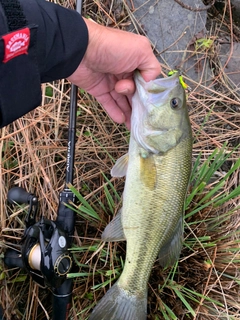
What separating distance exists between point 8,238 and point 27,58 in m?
1.65

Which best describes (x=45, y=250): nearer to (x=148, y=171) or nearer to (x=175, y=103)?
(x=148, y=171)

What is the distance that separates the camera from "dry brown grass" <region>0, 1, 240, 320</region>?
8.31 ft

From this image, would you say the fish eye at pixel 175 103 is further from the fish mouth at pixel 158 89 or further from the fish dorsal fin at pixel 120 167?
the fish dorsal fin at pixel 120 167

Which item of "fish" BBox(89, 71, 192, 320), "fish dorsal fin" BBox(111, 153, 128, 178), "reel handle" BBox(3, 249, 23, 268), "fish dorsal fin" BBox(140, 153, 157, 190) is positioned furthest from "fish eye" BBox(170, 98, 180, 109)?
Answer: "reel handle" BBox(3, 249, 23, 268)

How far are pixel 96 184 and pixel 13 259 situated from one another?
0.88m

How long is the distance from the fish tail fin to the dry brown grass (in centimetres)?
30

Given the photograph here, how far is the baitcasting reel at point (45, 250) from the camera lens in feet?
7.26

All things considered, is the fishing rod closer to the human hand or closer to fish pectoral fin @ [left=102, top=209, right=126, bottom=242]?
fish pectoral fin @ [left=102, top=209, right=126, bottom=242]

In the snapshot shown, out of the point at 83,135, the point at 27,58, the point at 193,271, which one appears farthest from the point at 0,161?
the point at 193,271

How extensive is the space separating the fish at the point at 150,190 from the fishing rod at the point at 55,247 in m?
0.32

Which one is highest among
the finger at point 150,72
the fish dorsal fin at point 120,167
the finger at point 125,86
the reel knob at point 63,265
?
the finger at point 150,72

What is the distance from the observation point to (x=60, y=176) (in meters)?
3.00

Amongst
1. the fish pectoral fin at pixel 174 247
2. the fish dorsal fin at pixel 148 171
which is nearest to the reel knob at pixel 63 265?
the fish pectoral fin at pixel 174 247

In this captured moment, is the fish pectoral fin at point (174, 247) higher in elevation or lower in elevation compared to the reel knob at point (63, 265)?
higher
